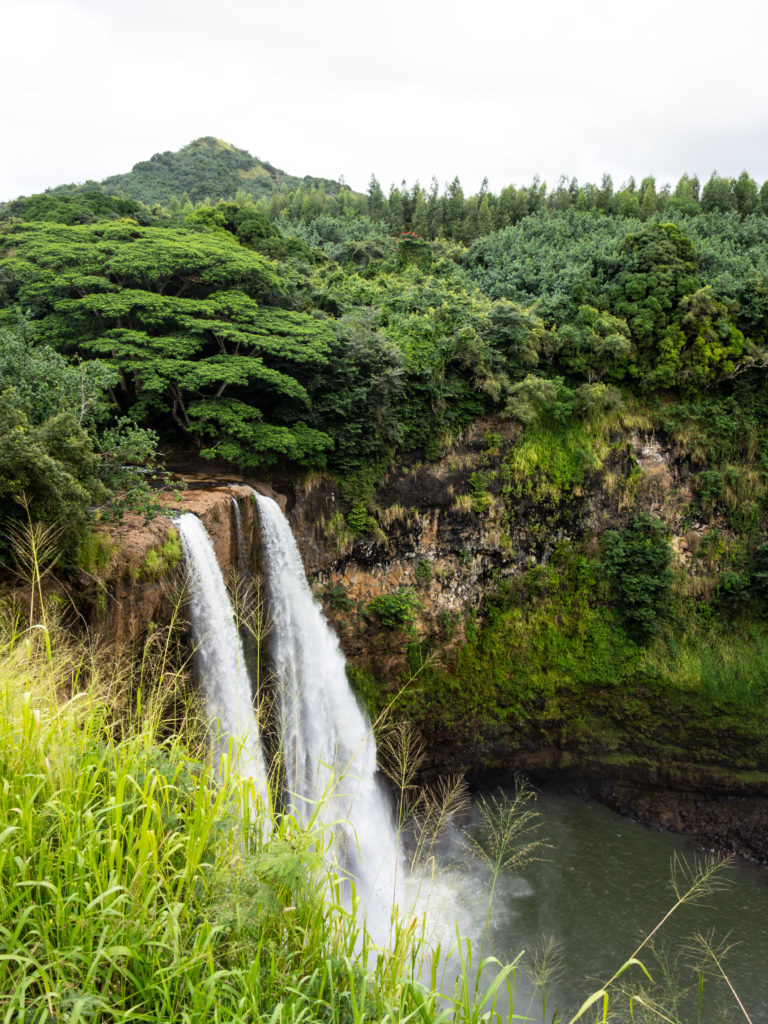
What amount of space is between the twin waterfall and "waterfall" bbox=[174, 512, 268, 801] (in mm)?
14

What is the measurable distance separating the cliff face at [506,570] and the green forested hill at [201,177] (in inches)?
1388

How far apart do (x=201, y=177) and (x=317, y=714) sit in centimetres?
5412

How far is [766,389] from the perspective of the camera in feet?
53.4

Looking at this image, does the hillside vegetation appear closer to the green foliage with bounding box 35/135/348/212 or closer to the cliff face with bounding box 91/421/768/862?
the cliff face with bounding box 91/421/768/862

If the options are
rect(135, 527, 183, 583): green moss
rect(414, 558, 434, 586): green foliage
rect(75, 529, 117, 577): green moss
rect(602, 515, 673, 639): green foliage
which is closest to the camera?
rect(75, 529, 117, 577): green moss

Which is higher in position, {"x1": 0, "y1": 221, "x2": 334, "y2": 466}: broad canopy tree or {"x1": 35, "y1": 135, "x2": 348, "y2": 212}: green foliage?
{"x1": 35, "y1": 135, "x2": 348, "y2": 212}: green foliage

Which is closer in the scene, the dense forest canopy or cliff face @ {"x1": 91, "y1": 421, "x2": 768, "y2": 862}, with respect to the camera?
the dense forest canopy

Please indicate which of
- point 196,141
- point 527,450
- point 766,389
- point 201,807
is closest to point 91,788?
point 201,807

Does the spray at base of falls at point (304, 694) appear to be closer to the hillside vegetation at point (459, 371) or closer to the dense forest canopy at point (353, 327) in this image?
the hillside vegetation at point (459, 371)

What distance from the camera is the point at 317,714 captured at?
11.2 metres

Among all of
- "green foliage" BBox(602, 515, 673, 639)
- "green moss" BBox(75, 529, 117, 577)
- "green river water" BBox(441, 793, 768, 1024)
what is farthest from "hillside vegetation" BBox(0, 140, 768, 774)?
"green river water" BBox(441, 793, 768, 1024)

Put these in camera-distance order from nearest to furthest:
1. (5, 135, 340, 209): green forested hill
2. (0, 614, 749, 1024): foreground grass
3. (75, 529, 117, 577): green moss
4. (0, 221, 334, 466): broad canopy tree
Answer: (0, 614, 749, 1024): foreground grass
(75, 529, 117, 577): green moss
(0, 221, 334, 466): broad canopy tree
(5, 135, 340, 209): green forested hill

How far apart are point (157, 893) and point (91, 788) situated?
529mm

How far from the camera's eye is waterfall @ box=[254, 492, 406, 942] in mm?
10125
